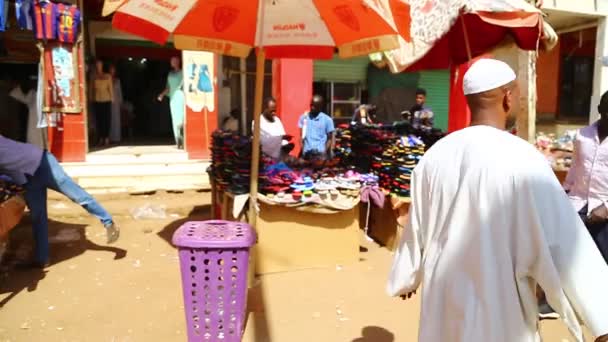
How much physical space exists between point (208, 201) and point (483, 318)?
620cm

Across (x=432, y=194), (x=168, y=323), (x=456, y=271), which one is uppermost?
(x=432, y=194)

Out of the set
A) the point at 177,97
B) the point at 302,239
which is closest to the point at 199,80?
the point at 177,97

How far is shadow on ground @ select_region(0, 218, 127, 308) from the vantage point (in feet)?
14.7

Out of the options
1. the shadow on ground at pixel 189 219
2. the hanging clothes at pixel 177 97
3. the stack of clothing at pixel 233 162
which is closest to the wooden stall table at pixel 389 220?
the stack of clothing at pixel 233 162

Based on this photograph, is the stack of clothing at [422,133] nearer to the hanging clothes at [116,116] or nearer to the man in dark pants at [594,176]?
the man in dark pants at [594,176]

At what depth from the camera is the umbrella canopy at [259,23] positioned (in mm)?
3885

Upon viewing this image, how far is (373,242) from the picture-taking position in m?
6.04

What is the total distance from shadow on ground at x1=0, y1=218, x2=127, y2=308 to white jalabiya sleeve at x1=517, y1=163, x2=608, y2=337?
14.0ft

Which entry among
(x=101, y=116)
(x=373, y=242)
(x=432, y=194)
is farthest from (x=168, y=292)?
(x=101, y=116)

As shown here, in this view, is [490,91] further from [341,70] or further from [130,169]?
[341,70]

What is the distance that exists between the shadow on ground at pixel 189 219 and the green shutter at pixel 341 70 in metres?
Answer: 6.55

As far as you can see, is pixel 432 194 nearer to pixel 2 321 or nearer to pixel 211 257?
pixel 211 257

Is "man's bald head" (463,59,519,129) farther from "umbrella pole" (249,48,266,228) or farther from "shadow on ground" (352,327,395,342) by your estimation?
"umbrella pole" (249,48,266,228)

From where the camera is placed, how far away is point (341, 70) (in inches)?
511
